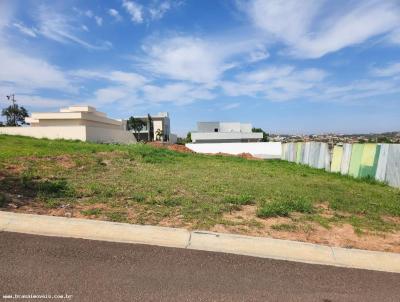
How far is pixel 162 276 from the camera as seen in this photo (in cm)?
387

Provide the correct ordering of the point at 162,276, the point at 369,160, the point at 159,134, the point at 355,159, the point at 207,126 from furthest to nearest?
the point at 159,134 → the point at 207,126 → the point at 355,159 → the point at 369,160 → the point at 162,276

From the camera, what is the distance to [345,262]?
4.62m

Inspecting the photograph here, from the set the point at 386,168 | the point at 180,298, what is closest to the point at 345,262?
the point at 180,298

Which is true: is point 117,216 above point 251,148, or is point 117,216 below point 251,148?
above

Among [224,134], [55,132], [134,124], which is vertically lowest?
[224,134]

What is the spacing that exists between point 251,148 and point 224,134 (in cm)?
2873

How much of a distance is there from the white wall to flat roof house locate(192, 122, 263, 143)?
23.1 meters

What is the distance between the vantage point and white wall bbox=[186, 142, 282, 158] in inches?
1715

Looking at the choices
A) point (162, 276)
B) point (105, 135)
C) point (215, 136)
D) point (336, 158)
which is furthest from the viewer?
point (215, 136)

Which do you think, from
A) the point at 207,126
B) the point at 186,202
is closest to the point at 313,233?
the point at 186,202

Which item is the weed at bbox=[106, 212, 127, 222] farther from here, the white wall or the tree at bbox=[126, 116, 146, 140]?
the tree at bbox=[126, 116, 146, 140]

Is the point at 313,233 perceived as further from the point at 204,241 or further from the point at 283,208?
the point at 204,241

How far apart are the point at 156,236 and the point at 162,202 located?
2197 millimetres

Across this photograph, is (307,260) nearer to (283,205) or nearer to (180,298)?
(180,298)
